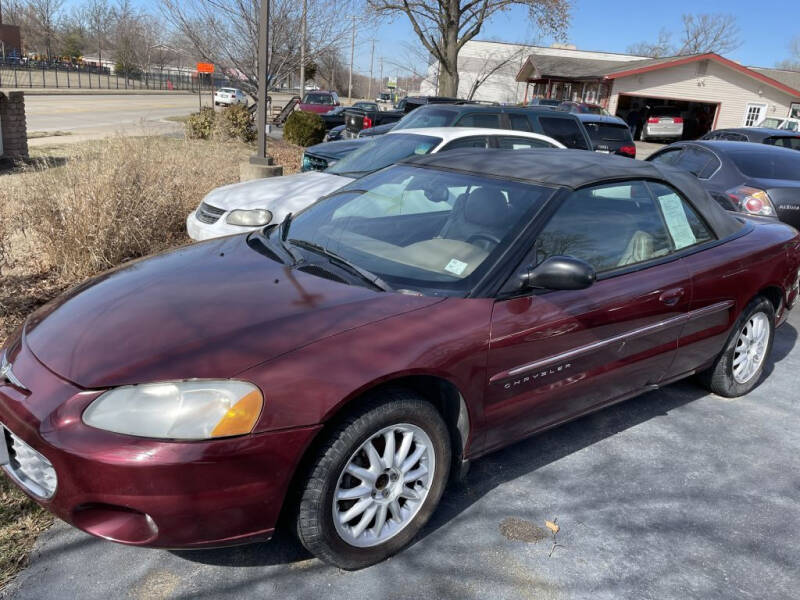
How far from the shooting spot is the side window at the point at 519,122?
33.2 feet

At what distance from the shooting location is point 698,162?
827 cm

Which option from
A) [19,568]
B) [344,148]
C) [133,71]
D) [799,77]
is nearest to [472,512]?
[19,568]

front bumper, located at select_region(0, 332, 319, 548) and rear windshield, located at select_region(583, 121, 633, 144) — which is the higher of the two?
rear windshield, located at select_region(583, 121, 633, 144)

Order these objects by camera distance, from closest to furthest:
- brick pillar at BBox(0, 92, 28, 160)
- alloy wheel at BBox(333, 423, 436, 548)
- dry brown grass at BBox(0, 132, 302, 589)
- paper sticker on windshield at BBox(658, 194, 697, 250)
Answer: alloy wheel at BBox(333, 423, 436, 548), paper sticker on windshield at BBox(658, 194, 697, 250), dry brown grass at BBox(0, 132, 302, 589), brick pillar at BBox(0, 92, 28, 160)

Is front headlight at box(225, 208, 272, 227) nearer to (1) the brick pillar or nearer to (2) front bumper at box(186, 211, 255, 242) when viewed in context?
(2) front bumper at box(186, 211, 255, 242)

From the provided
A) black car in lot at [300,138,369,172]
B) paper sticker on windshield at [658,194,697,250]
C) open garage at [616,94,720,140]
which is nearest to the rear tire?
paper sticker on windshield at [658,194,697,250]

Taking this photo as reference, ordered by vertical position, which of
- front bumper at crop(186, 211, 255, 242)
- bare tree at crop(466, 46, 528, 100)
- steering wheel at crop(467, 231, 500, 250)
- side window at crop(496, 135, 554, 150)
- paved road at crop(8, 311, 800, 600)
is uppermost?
bare tree at crop(466, 46, 528, 100)

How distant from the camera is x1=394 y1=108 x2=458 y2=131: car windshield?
10.0 meters

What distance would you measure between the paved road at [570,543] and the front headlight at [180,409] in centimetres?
72

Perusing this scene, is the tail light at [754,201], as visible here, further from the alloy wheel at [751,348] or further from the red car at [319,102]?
the red car at [319,102]

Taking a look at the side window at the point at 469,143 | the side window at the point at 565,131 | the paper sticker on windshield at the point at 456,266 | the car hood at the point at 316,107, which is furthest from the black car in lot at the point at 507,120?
the car hood at the point at 316,107

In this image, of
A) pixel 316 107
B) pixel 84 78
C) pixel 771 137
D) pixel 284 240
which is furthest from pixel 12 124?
pixel 84 78

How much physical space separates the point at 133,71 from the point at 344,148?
222ft

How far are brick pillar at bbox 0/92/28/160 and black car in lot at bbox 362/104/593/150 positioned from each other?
25.9 feet
